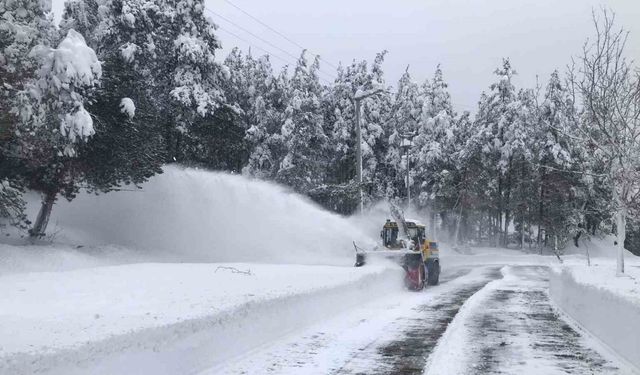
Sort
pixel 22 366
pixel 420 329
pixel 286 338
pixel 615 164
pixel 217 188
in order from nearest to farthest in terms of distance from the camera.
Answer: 1. pixel 22 366
2. pixel 286 338
3. pixel 420 329
4. pixel 615 164
5. pixel 217 188

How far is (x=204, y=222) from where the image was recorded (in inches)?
1158

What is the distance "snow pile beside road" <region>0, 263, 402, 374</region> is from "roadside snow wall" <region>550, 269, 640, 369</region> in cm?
491

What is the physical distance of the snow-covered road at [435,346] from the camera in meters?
8.06

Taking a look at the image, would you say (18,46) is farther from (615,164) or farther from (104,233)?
(615,164)

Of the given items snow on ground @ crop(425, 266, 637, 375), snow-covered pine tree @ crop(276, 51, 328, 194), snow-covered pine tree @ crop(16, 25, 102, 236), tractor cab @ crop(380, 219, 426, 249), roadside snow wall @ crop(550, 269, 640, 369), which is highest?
snow-covered pine tree @ crop(276, 51, 328, 194)

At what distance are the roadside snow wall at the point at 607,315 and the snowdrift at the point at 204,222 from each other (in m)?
12.5

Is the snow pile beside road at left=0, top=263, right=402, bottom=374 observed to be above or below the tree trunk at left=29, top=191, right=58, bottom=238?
below

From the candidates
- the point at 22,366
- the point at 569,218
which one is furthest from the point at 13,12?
the point at 569,218

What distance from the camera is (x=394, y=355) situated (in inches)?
350

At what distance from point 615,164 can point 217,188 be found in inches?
650

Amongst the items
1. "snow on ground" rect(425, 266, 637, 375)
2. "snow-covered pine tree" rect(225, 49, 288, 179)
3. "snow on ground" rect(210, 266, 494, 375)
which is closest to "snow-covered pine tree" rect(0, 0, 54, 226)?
→ "snow on ground" rect(210, 266, 494, 375)

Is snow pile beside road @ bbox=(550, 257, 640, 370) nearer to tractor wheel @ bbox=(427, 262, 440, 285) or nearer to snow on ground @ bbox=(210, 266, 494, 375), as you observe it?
snow on ground @ bbox=(210, 266, 494, 375)

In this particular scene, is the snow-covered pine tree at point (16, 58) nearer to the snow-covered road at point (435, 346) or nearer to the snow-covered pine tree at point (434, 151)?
the snow-covered road at point (435, 346)

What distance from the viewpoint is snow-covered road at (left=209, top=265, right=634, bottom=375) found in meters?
8.06
